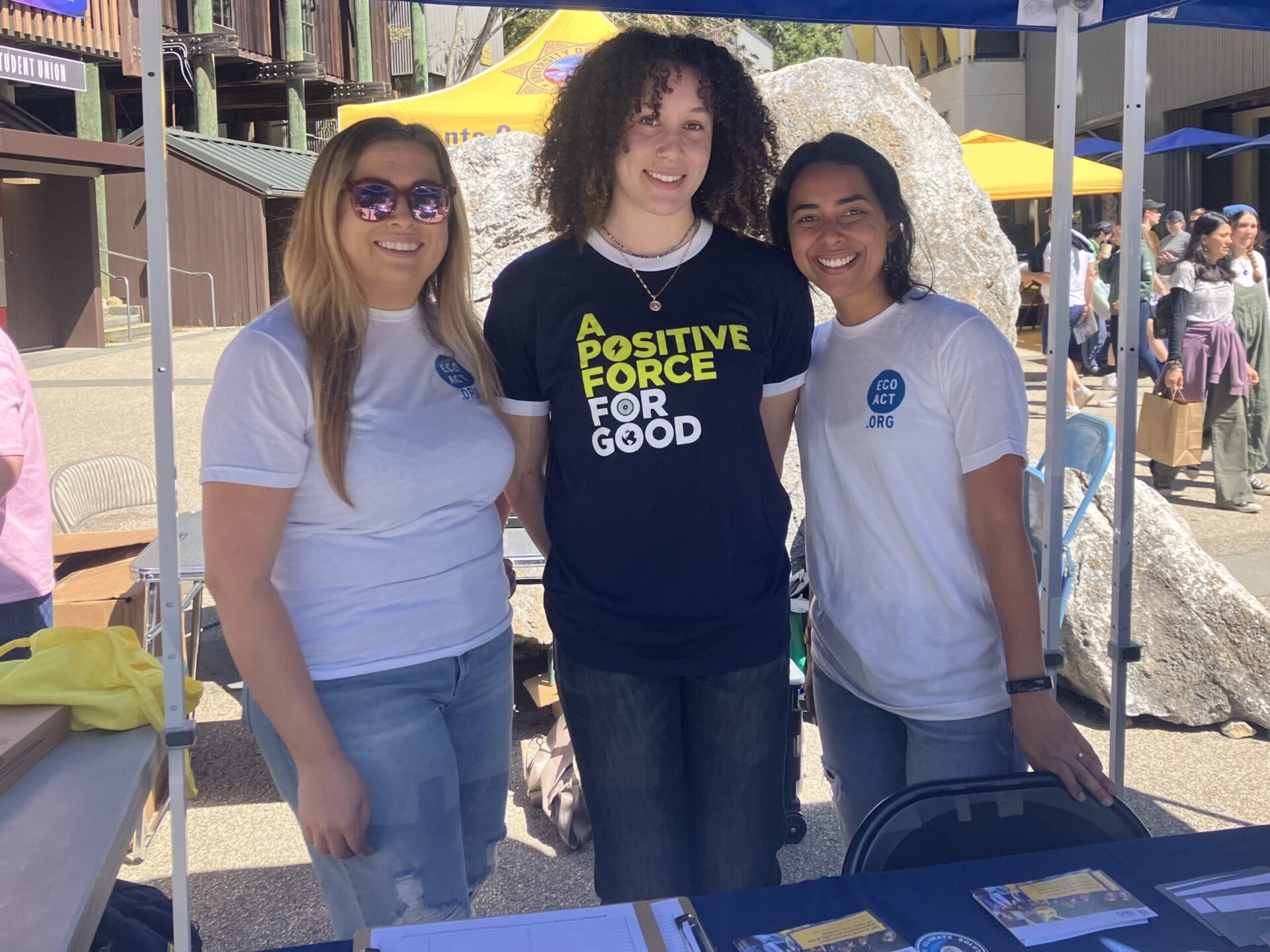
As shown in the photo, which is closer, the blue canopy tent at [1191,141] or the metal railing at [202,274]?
the blue canopy tent at [1191,141]

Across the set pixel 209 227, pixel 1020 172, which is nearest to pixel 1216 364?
pixel 1020 172

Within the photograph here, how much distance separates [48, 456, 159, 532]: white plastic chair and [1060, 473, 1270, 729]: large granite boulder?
3747 mm

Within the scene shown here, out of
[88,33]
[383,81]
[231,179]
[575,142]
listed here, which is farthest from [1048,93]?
[575,142]

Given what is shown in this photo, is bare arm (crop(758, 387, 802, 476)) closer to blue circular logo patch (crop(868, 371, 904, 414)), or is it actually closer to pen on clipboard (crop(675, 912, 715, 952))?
blue circular logo patch (crop(868, 371, 904, 414))

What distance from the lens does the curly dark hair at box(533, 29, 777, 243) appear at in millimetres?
2066

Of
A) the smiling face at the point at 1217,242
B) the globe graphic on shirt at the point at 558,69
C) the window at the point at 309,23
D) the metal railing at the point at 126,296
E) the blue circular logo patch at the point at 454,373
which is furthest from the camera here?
the window at the point at 309,23

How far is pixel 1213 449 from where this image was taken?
760cm

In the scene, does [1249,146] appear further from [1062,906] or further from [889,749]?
[1062,906]

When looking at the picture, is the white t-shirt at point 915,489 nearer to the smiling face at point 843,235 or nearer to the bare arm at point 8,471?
the smiling face at point 843,235

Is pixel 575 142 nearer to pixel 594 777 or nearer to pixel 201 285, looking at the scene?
pixel 594 777

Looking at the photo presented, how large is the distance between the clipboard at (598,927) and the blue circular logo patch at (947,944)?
26cm

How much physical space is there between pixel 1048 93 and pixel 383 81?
1336cm

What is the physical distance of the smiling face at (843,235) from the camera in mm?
2059

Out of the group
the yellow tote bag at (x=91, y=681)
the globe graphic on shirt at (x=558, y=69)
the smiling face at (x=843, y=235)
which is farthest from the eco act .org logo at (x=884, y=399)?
the globe graphic on shirt at (x=558, y=69)
